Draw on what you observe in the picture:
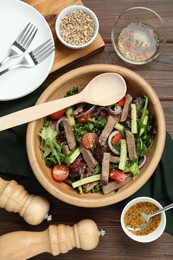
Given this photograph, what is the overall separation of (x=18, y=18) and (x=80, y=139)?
21.6 inches

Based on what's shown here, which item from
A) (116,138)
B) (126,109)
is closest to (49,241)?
(116,138)

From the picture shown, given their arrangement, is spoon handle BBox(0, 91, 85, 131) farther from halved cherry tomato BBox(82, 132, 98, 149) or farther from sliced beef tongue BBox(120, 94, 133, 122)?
sliced beef tongue BBox(120, 94, 133, 122)

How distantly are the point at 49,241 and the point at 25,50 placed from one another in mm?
715

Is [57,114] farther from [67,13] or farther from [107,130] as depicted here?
[67,13]

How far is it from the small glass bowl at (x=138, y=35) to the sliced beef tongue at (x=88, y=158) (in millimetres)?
413

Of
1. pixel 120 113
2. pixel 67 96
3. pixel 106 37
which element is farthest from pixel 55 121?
pixel 106 37

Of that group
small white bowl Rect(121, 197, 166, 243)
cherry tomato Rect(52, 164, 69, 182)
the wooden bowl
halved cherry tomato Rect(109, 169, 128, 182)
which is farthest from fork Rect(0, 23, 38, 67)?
small white bowl Rect(121, 197, 166, 243)

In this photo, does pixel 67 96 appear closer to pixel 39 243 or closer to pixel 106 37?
pixel 106 37

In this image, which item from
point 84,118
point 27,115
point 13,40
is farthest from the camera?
point 13,40

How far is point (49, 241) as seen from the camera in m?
1.74

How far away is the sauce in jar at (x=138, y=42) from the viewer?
1.95m

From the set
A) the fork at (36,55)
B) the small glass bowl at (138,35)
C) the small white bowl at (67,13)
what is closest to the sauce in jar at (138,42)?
the small glass bowl at (138,35)

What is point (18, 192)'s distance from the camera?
175 cm

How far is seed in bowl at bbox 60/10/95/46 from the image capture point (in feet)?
6.26
